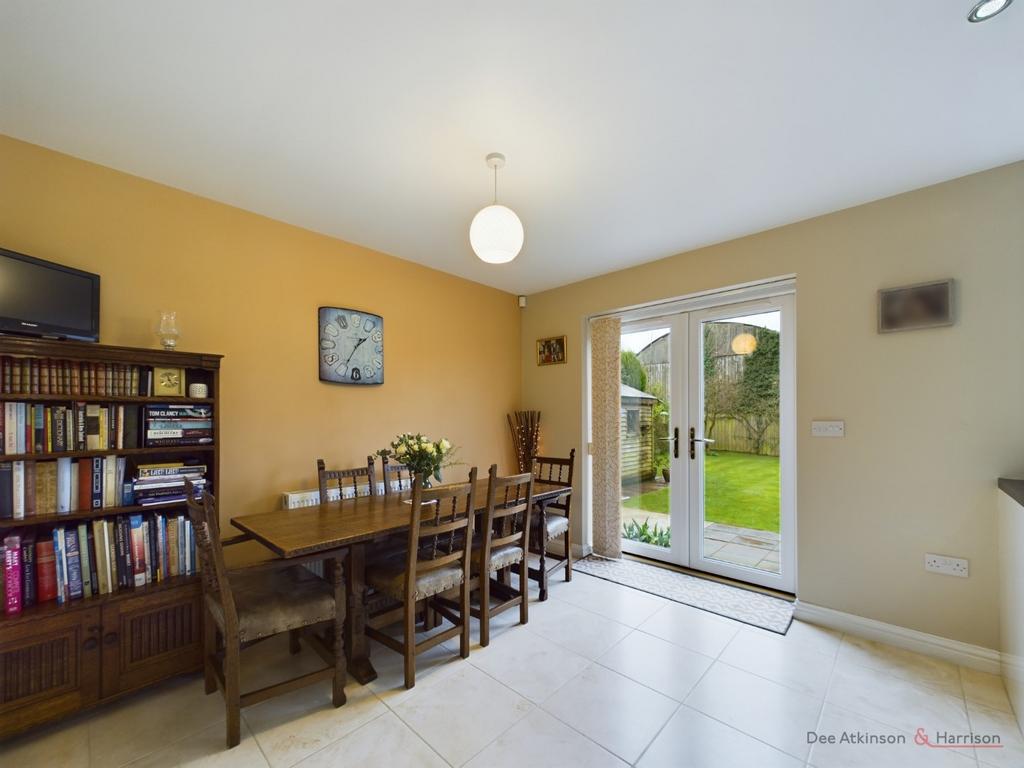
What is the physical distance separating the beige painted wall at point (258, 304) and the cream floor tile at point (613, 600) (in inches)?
58.2

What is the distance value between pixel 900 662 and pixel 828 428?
129 cm

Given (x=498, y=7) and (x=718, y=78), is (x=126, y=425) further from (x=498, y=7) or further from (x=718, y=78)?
(x=718, y=78)

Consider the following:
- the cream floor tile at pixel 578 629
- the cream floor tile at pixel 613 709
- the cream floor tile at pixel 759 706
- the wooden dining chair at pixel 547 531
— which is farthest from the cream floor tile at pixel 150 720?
the cream floor tile at pixel 759 706

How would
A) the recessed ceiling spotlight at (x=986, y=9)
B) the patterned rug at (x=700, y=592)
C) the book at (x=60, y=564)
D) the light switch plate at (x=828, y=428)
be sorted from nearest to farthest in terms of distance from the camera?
the recessed ceiling spotlight at (x=986, y=9)
the book at (x=60, y=564)
the light switch plate at (x=828, y=428)
the patterned rug at (x=700, y=592)

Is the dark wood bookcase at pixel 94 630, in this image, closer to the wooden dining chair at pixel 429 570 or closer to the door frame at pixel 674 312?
the wooden dining chair at pixel 429 570

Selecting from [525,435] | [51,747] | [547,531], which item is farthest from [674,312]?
[51,747]

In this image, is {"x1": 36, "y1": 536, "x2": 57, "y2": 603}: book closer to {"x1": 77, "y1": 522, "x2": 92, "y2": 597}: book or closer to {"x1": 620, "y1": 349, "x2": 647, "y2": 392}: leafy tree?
{"x1": 77, "y1": 522, "x2": 92, "y2": 597}: book

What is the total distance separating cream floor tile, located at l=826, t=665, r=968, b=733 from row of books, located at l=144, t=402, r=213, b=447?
3380 mm

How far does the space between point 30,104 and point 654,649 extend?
3.95 m

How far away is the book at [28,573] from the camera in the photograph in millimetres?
1784

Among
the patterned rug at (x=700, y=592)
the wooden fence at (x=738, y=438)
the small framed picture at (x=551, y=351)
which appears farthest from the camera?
the small framed picture at (x=551, y=351)

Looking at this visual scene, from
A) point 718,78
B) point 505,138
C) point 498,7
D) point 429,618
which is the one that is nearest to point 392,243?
point 505,138

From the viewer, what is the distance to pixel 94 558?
193cm

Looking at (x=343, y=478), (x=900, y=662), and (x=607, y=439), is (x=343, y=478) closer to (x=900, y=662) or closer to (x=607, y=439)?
(x=607, y=439)
